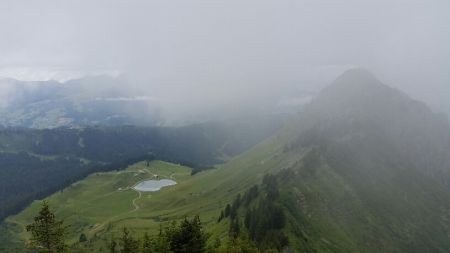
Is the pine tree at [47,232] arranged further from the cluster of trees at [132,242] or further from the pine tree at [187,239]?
the pine tree at [187,239]

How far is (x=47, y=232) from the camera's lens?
6050 cm

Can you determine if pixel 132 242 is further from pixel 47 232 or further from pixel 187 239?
pixel 47 232

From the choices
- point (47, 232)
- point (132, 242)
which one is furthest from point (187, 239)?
point (47, 232)

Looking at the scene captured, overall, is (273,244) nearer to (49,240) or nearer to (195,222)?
(195,222)

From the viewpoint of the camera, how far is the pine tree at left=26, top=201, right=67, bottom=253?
195ft

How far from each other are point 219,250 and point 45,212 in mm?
34844

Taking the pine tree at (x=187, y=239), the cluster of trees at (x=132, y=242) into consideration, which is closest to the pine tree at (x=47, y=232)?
the cluster of trees at (x=132, y=242)

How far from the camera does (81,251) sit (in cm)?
6159

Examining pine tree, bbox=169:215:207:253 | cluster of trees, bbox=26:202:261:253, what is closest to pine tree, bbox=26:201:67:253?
cluster of trees, bbox=26:202:261:253

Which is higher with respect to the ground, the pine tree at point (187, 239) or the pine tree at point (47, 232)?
the pine tree at point (47, 232)

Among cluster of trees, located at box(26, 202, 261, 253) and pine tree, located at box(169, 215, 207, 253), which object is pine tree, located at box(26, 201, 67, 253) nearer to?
cluster of trees, located at box(26, 202, 261, 253)

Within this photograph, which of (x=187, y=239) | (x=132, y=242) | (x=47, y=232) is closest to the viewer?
(x=47, y=232)

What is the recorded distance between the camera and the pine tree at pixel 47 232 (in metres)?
59.6

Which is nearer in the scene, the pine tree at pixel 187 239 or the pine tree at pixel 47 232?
the pine tree at pixel 47 232
